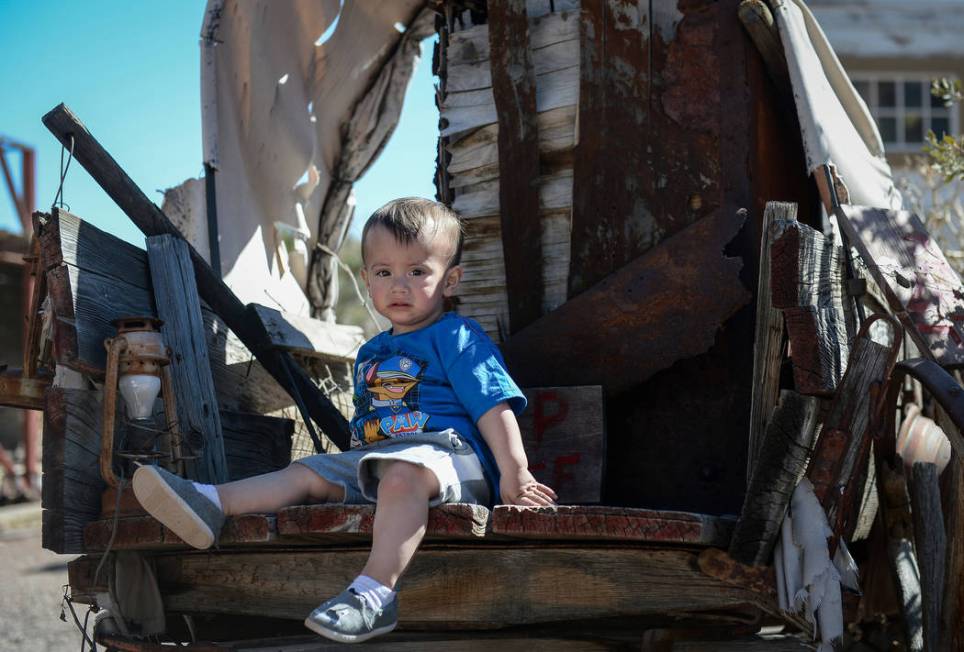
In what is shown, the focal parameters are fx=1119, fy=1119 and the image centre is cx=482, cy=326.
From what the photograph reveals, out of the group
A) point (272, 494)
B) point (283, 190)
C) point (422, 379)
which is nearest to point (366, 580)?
point (272, 494)

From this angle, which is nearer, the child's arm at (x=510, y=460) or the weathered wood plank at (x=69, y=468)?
the child's arm at (x=510, y=460)

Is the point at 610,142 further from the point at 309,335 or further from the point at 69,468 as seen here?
the point at 69,468

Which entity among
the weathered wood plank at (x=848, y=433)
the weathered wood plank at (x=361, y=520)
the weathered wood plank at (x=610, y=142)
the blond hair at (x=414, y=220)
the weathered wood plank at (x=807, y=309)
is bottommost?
the weathered wood plank at (x=361, y=520)

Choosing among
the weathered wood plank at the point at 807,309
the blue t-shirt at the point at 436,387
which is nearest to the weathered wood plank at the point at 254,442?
the blue t-shirt at the point at 436,387

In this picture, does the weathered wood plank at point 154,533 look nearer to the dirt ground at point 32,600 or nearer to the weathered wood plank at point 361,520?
the weathered wood plank at point 361,520

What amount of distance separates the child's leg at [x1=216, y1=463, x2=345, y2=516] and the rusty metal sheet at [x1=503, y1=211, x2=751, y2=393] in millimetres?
923

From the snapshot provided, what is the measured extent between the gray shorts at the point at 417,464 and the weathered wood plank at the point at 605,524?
253 millimetres

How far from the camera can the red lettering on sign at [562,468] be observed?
3355 millimetres

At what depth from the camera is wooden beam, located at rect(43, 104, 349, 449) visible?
343cm

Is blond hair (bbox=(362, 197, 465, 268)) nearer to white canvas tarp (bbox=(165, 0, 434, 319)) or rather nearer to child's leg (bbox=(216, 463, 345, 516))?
child's leg (bbox=(216, 463, 345, 516))

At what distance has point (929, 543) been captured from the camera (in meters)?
3.11

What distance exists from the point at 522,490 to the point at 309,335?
1.84m

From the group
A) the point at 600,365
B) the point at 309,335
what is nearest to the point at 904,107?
the point at 309,335

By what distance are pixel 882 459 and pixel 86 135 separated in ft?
8.44
